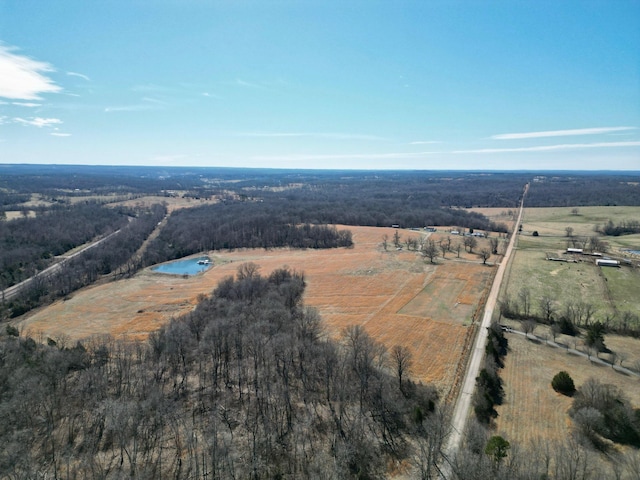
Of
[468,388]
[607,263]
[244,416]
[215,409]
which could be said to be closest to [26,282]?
[215,409]

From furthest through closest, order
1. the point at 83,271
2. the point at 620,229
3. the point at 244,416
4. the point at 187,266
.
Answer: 1. the point at 620,229
2. the point at 187,266
3. the point at 83,271
4. the point at 244,416

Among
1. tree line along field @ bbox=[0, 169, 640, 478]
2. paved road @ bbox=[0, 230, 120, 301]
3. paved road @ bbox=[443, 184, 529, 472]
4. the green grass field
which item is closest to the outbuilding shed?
the green grass field

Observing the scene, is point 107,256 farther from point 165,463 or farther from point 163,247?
point 165,463

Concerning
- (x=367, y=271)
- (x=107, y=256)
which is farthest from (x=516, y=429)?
(x=107, y=256)

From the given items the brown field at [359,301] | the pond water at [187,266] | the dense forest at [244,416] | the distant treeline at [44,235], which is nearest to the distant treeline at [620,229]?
the brown field at [359,301]

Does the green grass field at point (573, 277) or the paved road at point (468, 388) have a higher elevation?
the green grass field at point (573, 277)

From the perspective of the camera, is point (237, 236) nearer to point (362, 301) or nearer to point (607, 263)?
point (362, 301)

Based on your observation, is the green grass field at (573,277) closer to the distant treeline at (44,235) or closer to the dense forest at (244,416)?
the dense forest at (244,416)

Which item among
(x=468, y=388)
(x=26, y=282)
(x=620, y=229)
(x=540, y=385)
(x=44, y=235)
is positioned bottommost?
(x=26, y=282)
